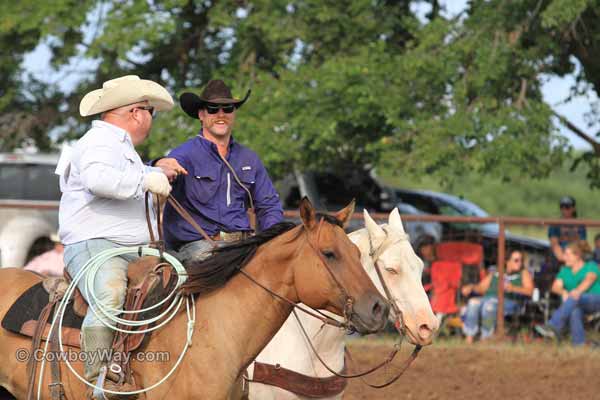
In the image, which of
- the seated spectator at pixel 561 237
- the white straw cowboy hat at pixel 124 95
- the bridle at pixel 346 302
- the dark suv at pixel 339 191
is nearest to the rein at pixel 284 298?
the bridle at pixel 346 302

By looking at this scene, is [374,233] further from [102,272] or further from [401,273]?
[102,272]

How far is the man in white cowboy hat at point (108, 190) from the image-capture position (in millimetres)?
4961

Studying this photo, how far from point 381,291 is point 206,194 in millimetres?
1189

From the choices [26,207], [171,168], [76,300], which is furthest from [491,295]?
[76,300]

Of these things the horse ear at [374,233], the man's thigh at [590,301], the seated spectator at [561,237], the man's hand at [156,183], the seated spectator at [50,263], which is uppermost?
the man's hand at [156,183]

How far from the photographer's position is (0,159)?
48.7 ft

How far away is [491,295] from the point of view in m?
11.9

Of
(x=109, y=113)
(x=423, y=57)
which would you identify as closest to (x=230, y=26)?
(x=423, y=57)

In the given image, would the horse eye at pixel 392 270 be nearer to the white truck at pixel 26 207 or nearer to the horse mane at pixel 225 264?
the horse mane at pixel 225 264

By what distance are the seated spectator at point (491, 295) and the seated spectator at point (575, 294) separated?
384 mm

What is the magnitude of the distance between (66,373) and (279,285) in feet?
4.18

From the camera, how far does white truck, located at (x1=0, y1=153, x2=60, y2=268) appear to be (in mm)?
12445

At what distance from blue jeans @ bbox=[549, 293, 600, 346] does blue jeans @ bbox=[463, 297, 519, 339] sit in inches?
25.6

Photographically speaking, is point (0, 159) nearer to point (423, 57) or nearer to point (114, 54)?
point (114, 54)
